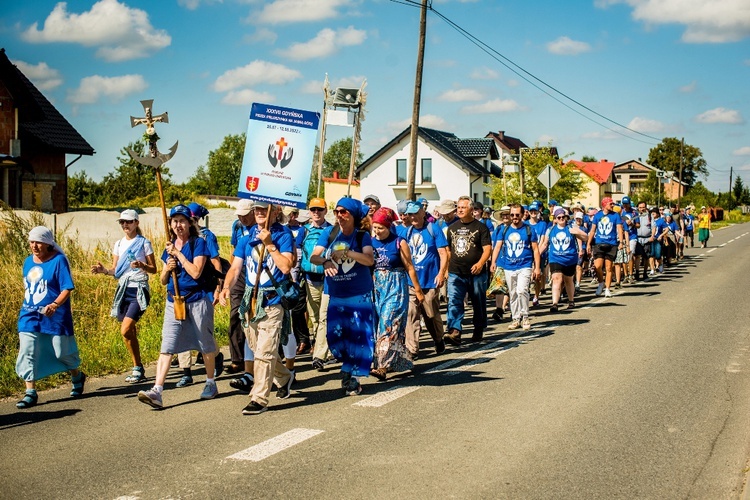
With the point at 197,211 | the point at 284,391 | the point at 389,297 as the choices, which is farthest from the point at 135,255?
the point at 389,297

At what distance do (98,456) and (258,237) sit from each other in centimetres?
213

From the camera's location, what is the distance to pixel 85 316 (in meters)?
11.9

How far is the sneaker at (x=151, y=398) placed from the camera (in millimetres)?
6996

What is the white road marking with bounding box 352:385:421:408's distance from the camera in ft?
23.7

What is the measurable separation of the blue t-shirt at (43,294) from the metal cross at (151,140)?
134 centimetres

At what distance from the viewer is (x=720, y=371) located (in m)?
8.64

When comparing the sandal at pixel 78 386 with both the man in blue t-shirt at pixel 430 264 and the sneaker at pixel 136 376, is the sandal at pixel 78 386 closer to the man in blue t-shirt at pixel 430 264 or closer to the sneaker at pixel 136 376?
the sneaker at pixel 136 376

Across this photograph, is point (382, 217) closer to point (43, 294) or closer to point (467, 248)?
point (467, 248)

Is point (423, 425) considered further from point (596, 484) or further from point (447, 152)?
point (447, 152)

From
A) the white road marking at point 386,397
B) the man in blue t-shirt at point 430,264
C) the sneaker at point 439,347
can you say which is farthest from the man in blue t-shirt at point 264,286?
the sneaker at point 439,347

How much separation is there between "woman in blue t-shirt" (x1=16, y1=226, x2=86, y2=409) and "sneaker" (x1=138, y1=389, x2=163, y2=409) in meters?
1.11

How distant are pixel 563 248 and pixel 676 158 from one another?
379 feet

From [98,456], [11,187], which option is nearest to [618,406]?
[98,456]

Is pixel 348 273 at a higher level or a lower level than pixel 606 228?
lower
